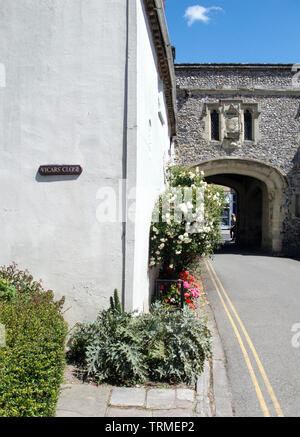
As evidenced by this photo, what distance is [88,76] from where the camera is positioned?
5.95 metres

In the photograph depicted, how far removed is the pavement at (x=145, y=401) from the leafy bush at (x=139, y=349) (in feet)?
0.67

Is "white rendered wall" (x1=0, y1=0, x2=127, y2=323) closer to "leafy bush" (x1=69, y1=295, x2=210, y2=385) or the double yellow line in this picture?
"leafy bush" (x1=69, y1=295, x2=210, y2=385)

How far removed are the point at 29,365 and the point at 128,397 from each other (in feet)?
4.91

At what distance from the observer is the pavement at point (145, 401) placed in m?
4.30

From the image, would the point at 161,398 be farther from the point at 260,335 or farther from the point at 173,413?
the point at 260,335

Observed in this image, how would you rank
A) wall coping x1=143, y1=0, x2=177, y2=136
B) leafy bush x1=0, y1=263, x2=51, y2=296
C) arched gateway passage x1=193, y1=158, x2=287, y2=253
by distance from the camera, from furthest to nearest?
arched gateway passage x1=193, y1=158, x2=287, y2=253 < wall coping x1=143, y1=0, x2=177, y2=136 < leafy bush x1=0, y1=263, x2=51, y2=296

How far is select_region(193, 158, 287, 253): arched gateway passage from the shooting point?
20047 millimetres

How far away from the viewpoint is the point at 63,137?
6004 millimetres

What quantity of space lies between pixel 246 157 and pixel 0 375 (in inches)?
719

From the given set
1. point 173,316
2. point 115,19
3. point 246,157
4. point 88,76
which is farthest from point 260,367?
point 246,157

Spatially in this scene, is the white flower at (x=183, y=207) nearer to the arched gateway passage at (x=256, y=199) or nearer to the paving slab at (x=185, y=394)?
the paving slab at (x=185, y=394)

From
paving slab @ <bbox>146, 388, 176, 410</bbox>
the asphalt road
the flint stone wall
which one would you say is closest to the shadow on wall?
the flint stone wall

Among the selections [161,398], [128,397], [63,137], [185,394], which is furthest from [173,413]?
[63,137]
